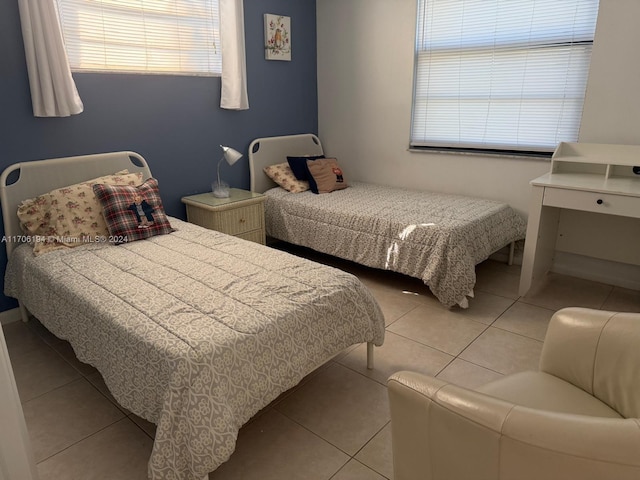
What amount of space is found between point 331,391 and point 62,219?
5.79 ft

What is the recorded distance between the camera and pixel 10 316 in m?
2.73

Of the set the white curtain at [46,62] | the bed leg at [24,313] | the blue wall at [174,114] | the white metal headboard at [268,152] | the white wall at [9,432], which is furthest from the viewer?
the white metal headboard at [268,152]

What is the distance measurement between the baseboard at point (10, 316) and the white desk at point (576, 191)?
124 inches

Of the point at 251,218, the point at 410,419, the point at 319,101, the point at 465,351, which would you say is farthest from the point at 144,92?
the point at 410,419

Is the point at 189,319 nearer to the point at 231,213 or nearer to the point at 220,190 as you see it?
the point at 231,213

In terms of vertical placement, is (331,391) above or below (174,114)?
below

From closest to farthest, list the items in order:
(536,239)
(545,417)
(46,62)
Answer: (545,417), (46,62), (536,239)

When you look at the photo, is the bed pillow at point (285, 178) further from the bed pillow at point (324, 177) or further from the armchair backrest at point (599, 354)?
the armchair backrest at point (599, 354)

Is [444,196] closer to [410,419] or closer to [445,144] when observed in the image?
[445,144]

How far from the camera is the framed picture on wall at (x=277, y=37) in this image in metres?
→ 3.71

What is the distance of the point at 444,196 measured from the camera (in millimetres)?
3551

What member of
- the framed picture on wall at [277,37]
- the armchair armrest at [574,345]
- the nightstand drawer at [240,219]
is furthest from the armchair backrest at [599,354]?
the framed picture on wall at [277,37]

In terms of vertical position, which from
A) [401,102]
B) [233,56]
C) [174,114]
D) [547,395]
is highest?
[233,56]

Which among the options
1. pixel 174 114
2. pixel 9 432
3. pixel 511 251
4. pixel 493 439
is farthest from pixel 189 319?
pixel 511 251
